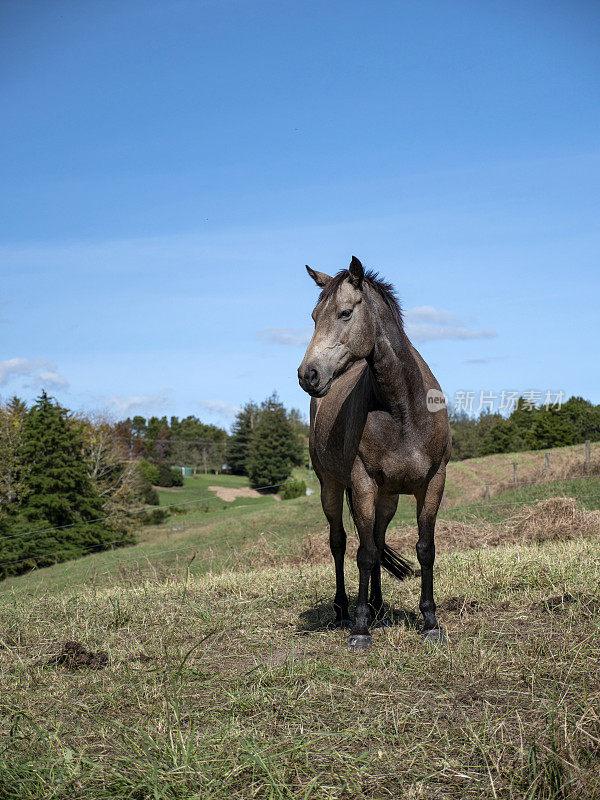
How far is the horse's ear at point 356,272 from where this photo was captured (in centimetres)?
459

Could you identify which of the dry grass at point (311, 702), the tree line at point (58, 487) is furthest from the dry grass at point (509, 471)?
the dry grass at point (311, 702)

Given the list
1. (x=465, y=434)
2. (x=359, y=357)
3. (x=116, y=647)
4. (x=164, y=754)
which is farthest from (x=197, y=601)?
(x=465, y=434)

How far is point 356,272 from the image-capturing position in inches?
184

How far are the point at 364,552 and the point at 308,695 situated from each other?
5.17 feet

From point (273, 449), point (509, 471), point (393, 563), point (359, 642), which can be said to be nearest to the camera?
point (359, 642)

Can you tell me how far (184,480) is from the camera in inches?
3253

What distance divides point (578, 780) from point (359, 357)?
287cm

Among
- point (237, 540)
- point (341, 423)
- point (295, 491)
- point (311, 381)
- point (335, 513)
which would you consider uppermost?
point (311, 381)

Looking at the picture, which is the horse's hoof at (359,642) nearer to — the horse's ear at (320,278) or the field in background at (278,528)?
the horse's ear at (320,278)

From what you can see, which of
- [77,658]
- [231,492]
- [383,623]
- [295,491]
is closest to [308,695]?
[383,623]

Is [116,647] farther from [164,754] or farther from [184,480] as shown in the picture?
[184,480]

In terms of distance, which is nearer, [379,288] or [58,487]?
[379,288]

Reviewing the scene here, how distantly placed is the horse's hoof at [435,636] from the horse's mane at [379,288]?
92.9 inches

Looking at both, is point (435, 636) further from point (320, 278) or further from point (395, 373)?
point (320, 278)
